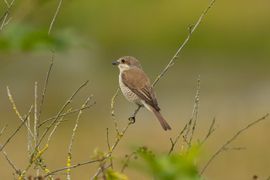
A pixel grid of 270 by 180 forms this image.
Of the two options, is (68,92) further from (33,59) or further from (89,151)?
(89,151)

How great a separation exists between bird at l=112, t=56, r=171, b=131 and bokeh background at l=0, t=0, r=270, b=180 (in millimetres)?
2211

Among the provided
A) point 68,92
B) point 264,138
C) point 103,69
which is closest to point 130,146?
point 264,138

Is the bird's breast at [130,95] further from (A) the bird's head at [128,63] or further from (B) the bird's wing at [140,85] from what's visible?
(A) the bird's head at [128,63]

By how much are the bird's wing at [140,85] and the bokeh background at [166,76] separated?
7.95 ft

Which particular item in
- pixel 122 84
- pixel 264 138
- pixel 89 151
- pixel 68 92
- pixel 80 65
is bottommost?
pixel 122 84

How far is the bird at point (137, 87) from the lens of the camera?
8766 millimetres

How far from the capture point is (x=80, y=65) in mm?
22109

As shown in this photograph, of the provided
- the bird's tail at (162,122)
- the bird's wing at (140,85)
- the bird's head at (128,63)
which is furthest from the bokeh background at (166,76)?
the bird's tail at (162,122)

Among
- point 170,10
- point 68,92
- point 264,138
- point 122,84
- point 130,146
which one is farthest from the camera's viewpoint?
point 170,10

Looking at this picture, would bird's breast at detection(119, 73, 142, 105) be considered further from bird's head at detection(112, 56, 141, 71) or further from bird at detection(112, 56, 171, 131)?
bird's head at detection(112, 56, 141, 71)

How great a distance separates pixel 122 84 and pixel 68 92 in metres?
10.5

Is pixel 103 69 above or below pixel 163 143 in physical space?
above

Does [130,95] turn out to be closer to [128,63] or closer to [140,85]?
[140,85]

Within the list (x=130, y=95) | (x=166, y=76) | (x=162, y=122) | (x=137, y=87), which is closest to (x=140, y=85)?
(x=137, y=87)
